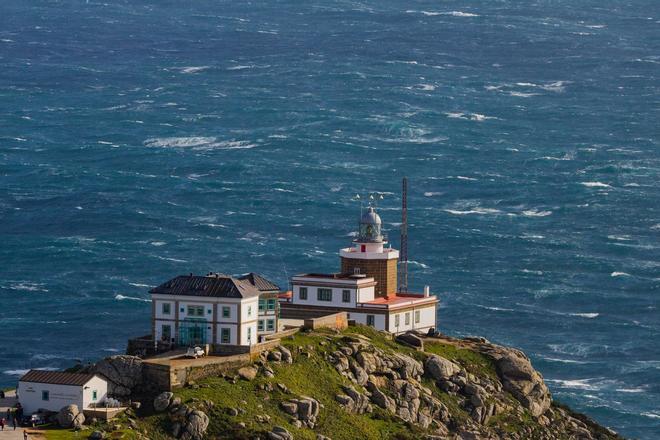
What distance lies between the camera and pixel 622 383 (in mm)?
186750

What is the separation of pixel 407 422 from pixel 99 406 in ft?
65.5

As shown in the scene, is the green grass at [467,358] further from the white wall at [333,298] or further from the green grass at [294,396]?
the green grass at [294,396]

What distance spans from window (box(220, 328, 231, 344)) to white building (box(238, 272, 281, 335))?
13.2 feet

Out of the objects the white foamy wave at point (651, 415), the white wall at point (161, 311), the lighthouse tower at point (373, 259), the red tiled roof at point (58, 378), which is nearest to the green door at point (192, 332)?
the white wall at point (161, 311)

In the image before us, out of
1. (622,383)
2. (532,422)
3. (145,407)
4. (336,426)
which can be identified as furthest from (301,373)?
(622,383)

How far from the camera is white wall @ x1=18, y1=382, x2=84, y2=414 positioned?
113375mm

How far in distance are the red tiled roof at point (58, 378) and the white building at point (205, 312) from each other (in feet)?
29.0

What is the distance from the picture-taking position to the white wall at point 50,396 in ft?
372

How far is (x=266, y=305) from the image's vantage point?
415 ft

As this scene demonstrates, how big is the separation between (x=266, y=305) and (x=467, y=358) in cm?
1870

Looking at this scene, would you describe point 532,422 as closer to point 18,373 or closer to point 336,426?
point 336,426

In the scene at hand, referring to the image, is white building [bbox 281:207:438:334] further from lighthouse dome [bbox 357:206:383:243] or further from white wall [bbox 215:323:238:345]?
white wall [bbox 215:323:238:345]

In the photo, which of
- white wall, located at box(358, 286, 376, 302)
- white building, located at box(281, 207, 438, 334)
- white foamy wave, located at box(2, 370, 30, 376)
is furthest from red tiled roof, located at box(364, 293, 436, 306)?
white foamy wave, located at box(2, 370, 30, 376)

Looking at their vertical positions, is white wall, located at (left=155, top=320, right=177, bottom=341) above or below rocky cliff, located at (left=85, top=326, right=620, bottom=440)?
above
